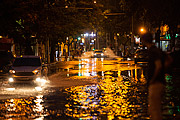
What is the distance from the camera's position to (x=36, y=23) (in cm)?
4231

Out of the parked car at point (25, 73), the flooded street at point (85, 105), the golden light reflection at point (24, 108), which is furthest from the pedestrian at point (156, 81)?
the parked car at point (25, 73)

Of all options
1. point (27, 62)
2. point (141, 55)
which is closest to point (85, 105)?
point (27, 62)

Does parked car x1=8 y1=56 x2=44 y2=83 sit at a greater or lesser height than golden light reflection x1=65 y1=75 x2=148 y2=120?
greater

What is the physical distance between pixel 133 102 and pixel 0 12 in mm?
15642

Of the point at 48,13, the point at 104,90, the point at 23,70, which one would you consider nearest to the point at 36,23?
the point at 48,13

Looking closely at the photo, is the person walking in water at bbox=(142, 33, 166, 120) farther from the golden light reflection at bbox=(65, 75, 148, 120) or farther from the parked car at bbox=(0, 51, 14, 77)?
the parked car at bbox=(0, 51, 14, 77)

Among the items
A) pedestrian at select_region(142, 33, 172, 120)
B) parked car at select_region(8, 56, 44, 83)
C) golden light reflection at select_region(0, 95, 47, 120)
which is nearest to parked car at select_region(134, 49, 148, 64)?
parked car at select_region(8, 56, 44, 83)

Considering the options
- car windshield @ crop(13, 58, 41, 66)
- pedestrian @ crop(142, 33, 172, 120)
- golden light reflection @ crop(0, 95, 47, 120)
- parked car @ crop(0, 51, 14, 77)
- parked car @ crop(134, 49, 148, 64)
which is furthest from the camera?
parked car @ crop(134, 49, 148, 64)

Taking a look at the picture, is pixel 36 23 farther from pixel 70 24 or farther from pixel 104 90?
pixel 104 90

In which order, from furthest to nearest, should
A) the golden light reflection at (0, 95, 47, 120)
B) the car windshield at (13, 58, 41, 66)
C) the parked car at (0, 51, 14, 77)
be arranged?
the parked car at (0, 51, 14, 77) → the car windshield at (13, 58, 41, 66) → the golden light reflection at (0, 95, 47, 120)

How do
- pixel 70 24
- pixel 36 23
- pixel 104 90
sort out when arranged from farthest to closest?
pixel 70 24 < pixel 36 23 < pixel 104 90

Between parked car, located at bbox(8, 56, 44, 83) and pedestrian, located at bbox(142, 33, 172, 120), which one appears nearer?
pedestrian, located at bbox(142, 33, 172, 120)

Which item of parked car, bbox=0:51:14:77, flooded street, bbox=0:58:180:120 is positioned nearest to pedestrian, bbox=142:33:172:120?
flooded street, bbox=0:58:180:120

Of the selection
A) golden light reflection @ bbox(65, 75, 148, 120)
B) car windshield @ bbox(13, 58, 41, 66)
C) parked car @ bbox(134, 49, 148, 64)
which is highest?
car windshield @ bbox(13, 58, 41, 66)
